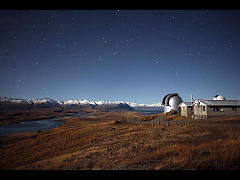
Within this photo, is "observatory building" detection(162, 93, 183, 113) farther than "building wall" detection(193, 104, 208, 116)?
Yes

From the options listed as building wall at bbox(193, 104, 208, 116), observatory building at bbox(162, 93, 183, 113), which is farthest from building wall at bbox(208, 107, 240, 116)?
observatory building at bbox(162, 93, 183, 113)

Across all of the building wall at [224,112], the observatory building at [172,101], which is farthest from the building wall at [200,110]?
the observatory building at [172,101]

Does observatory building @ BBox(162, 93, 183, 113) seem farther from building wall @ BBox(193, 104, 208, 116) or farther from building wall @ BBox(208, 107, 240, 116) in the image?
building wall @ BBox(208, 107, 240, 116)

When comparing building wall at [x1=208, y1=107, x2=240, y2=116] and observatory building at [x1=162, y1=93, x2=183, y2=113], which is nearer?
building wall at [x1=208, y1=107, x2=240, y2=116]

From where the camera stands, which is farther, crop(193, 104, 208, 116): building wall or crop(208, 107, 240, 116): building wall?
crop(193, 104, 208, 116): building wall

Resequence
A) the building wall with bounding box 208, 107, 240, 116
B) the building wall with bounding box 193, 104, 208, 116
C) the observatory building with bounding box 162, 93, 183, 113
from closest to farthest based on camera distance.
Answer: the building wall with bounding box 208, 107, 240, 116 → the building wall with bounding box 193, 104, 208, 116 → the observatory building with bounding box 162, 93, 183, 113

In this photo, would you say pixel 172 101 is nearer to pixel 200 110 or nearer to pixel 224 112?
pixel 200 110

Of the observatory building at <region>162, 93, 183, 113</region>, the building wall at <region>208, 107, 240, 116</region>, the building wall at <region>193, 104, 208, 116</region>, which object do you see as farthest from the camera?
the observatory building at <region>162, 93, 183, 113</region>

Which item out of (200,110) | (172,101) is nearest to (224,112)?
(200,110)
